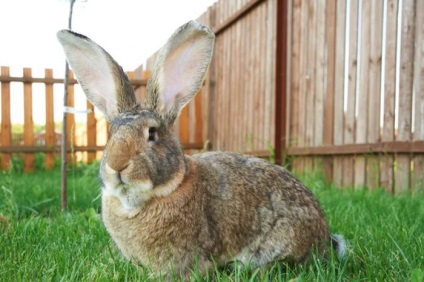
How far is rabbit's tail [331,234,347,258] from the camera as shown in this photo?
2633 millimetres

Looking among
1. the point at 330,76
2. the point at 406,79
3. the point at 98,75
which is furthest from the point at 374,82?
the point at 98,75

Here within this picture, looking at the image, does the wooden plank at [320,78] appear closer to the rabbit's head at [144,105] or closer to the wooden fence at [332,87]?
the wooden fence at [332,87]

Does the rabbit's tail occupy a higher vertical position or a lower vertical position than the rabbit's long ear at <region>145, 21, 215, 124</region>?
lower

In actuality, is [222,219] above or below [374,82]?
below

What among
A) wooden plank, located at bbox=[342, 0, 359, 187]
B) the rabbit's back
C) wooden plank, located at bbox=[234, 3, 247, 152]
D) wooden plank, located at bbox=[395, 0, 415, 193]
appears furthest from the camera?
wooden plank, located at bbox=[234, 3, 247, 152]

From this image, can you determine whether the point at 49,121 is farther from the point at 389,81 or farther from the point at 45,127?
the point at 389,81

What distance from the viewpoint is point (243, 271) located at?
2.26 m

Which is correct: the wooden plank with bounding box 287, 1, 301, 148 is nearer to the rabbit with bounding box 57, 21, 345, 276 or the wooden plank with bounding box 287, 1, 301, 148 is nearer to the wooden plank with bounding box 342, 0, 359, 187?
the wooden plank with bounding box 342, 0, 359, 187

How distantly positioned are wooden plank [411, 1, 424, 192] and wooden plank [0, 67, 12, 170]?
317 inches

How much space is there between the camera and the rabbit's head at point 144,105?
209 cm

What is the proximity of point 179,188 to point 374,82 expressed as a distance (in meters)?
3.54

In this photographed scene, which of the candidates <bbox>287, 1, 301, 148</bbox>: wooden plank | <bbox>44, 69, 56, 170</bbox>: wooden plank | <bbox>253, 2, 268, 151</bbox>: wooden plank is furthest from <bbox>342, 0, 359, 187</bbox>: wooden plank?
<bbox>44, 69, 56, 170</bbox>: wooden plank

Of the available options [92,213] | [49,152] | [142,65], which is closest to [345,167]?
[92,213]

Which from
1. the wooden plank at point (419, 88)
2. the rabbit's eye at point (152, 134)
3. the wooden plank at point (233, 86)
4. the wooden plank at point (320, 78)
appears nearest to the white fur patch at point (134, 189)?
the rabbit's eye at point (152, 134)
